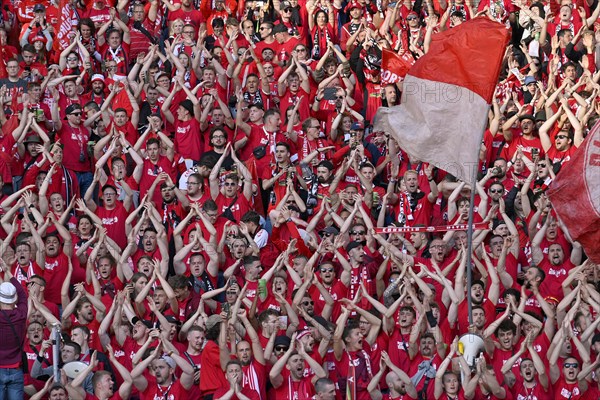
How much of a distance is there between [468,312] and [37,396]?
3.95 metres

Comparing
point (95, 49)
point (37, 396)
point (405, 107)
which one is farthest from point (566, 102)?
point (37, 396)

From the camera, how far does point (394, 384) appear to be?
59.8 ft

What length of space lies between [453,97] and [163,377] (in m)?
3.59

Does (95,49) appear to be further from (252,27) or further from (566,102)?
(566,102)

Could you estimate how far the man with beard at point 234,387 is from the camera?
1764 centimetres

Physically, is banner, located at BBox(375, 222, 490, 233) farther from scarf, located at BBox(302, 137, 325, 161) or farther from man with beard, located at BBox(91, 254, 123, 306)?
man with beard, located at BBox(91, 254, 123, 306)

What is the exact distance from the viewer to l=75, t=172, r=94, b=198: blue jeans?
21.0 m

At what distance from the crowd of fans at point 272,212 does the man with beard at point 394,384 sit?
2cm

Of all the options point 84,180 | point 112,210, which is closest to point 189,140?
point 84,180

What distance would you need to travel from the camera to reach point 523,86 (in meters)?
22.9

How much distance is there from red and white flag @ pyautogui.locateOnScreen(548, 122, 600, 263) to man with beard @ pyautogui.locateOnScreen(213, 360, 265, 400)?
10.4 ft

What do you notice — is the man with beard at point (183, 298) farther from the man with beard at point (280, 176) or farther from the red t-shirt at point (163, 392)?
the man with beard at point (280, 176)

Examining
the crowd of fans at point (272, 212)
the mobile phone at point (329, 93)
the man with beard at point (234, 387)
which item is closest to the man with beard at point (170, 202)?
the crowd of fans at point (272, 212)

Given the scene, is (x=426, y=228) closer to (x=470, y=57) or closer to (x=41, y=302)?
(x=470, y=57)
